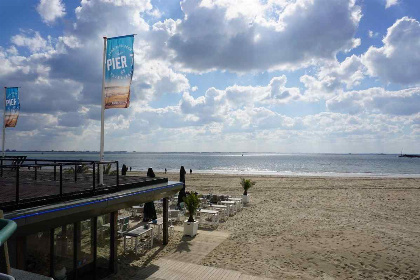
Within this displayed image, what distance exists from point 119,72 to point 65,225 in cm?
518

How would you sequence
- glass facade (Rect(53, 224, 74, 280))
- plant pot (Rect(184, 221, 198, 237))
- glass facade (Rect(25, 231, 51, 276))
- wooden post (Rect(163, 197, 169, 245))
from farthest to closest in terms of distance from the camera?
plant pot (Rect(184, 221, 198, 237)), wooden post (Rect(163, 197, 169, 245)), glass facade (Rect(53, 224, 74, 280)), glass facade (Rect(25, 231, 51, 276))

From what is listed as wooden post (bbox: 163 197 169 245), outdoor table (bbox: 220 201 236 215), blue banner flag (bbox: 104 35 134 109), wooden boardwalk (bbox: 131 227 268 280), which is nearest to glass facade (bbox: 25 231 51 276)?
wooden boardwalk (bbox: 131 227 268 280)

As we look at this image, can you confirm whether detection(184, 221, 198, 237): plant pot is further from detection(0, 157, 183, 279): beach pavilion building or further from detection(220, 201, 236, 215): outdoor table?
detection(220, 201, 236, 215): outdoor table

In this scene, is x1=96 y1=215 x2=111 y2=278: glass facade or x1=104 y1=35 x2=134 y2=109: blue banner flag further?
x1=104 y1=35 x2=134 y2=109: blue banner flag

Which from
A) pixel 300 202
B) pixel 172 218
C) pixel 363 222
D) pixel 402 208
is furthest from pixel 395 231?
pixel 172 218

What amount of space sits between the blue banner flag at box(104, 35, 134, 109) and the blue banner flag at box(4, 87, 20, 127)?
998 cm

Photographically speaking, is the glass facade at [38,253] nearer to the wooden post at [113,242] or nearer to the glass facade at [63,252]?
the glass facade at [63,252]

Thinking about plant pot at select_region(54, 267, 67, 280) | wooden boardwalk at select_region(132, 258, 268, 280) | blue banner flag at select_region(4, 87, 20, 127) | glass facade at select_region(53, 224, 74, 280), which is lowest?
wooden boardwalk at select_region(132, 258, 268, 280)

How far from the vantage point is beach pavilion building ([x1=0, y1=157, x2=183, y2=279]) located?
6.52 m

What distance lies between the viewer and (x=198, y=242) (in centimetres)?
1320

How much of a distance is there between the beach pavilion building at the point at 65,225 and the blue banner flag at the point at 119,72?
8.80 feet

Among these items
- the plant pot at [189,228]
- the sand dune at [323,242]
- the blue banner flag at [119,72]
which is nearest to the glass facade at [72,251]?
the sand dune at [323,242]

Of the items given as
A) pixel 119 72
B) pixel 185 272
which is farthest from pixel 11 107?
pixel 185 272

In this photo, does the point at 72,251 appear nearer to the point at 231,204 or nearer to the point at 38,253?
the point at 38,253
